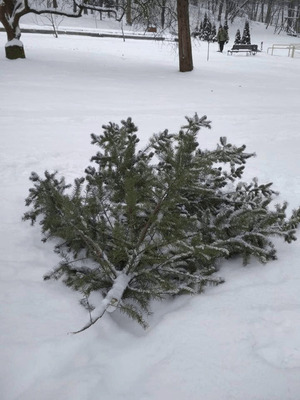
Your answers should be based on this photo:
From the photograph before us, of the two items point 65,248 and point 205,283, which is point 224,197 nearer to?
point 205,283

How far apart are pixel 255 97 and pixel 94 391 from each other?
994 cm

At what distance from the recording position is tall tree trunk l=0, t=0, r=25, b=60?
40.8 ft

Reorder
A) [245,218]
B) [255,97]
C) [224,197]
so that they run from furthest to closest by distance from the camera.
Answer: [255,97], [224,197], [245,218]

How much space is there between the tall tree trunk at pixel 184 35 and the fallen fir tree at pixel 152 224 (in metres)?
11.3

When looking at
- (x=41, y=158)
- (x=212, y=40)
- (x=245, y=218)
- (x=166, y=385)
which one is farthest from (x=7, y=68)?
(x=212, y=40)

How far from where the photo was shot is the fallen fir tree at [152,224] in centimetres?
224

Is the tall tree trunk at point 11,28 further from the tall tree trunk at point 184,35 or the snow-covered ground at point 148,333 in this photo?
the snow-covered ground at point 148,333

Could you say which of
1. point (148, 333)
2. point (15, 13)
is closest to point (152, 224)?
point (148, 333)

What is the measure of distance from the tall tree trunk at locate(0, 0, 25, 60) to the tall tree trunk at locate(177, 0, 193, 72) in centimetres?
609

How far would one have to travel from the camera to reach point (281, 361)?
189cm

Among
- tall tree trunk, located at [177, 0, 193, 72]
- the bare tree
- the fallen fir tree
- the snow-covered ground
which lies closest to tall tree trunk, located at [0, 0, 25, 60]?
the bare tree

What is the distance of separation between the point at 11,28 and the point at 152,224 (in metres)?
13.3

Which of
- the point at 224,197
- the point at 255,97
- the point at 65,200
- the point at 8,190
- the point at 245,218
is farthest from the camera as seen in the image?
the point at 255,97

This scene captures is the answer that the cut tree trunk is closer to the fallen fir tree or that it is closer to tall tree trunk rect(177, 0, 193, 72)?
tall tree trunk rect(177, 0, 193, 72)
